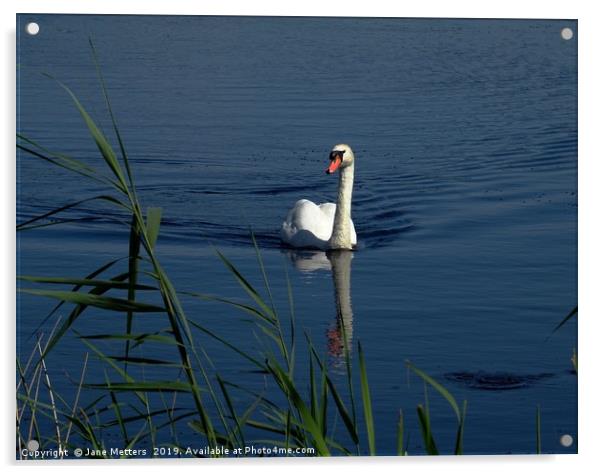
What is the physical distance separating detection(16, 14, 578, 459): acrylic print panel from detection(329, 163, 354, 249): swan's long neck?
1.09ft

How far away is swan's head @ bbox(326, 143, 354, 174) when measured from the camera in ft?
15.1

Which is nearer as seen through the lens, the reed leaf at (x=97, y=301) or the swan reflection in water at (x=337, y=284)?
the reed leaf at (x=97, y=301)

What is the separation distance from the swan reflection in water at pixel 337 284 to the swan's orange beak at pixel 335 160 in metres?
0.42

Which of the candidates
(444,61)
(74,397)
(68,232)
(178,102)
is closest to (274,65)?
(178,102)

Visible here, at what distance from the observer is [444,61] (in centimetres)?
452

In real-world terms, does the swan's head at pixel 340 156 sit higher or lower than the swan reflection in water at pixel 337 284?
higher

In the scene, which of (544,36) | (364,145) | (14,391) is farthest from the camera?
(364,145)

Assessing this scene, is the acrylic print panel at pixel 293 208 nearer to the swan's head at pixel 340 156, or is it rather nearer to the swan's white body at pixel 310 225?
the swan's head at pixel 340 156

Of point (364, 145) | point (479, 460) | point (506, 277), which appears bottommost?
point (479, 460)

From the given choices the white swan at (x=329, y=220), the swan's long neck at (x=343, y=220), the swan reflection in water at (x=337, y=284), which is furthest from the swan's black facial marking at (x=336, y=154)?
the swan reflection in water at (x=337, y=284)

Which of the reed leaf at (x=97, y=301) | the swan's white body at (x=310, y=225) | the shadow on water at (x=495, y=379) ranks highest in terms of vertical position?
the swan's white body at (x=310, y=225)

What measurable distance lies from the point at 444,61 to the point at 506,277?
0.93 metres

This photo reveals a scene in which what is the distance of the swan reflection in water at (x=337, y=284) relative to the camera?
432 centimetres
